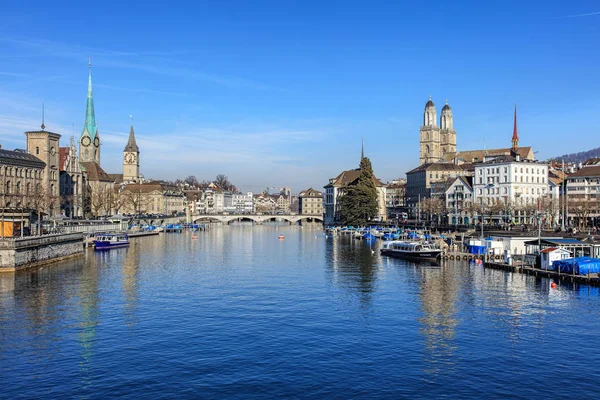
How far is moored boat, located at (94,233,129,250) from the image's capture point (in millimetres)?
96562

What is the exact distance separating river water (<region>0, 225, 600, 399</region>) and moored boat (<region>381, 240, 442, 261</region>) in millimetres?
15628

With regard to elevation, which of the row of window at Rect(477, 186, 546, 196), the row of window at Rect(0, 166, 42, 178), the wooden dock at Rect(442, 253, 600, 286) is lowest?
the wooden dock at Rect(442, 253, 600, 286)

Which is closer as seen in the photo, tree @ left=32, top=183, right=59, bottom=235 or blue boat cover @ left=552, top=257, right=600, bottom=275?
blue boat cover @ left=552, top=257, right=600, bottom=275

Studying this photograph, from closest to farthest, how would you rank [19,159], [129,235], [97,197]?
1. [19,159]
2. [129,235]
3. [97,197]

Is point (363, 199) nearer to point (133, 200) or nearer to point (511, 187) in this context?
point (511, 187)

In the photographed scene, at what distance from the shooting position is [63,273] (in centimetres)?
6253

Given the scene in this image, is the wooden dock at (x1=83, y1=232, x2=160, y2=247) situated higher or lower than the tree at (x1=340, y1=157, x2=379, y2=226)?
lower

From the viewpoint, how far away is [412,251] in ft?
263

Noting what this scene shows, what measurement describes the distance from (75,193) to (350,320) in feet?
381

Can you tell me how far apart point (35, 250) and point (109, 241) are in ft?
108

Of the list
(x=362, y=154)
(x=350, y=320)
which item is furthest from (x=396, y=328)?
(x=362, y=154)

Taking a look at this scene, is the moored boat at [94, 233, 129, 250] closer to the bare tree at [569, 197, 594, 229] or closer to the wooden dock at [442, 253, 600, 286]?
the wooden dock at [442, 253, 600, 286]

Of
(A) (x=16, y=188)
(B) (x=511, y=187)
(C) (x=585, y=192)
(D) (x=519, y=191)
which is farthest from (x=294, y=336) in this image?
(C) (x=585, y=192)

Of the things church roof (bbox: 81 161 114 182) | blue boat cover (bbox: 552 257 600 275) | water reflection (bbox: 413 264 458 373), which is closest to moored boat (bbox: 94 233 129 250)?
water reflection (bbox: 413 264 458 373)
